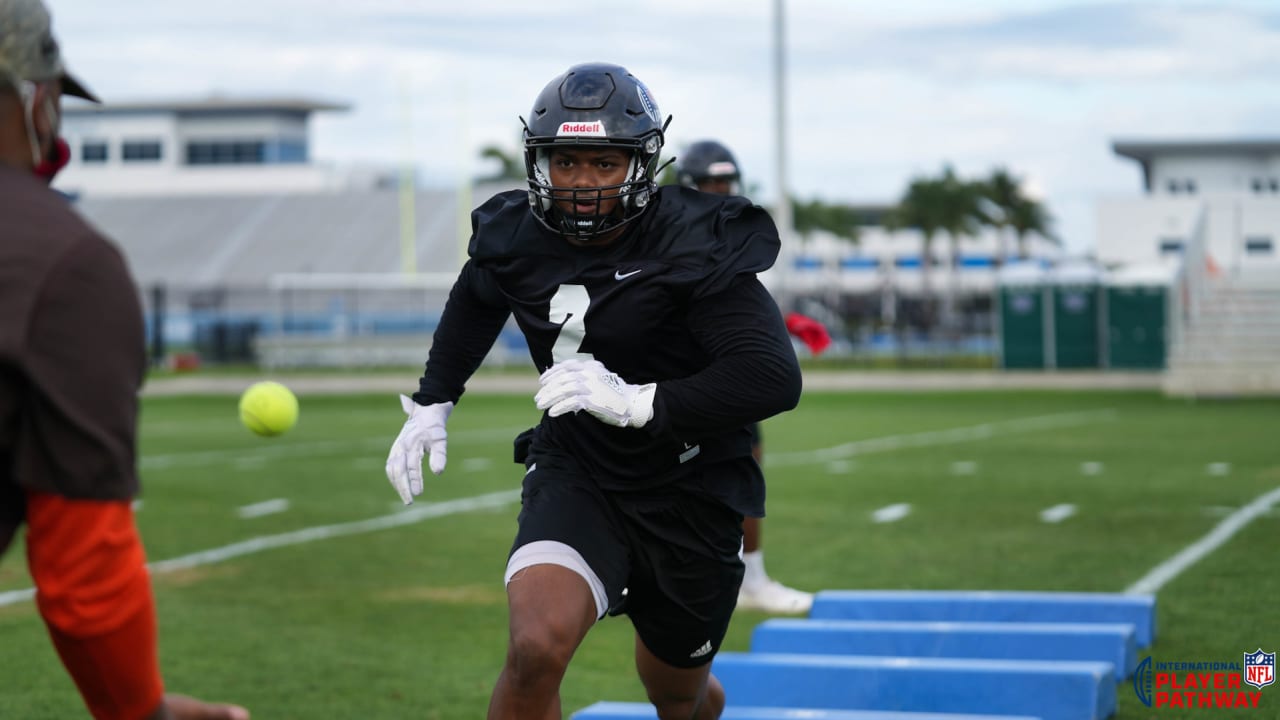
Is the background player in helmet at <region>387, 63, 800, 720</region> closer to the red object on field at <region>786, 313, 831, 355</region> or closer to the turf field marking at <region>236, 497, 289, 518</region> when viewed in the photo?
the red object on field at <region>786, 313, 831, 355</region>

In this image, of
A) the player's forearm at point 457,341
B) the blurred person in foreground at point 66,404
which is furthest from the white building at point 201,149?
the blurred person in foreground at point 66,404

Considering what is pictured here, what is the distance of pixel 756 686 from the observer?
21.2 feet

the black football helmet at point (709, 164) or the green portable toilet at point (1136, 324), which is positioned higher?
the black football helmet at point (709, 164)

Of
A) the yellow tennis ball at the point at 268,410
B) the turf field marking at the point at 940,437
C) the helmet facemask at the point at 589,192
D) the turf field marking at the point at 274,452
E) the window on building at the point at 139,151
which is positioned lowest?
the turf field marking at the point at 940,437

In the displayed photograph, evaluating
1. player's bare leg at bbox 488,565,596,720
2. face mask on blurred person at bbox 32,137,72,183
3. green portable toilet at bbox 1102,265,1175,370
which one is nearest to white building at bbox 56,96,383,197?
green portable toilet at bbox 1102,265,1175,370

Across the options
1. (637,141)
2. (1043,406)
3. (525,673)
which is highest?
(637,141)

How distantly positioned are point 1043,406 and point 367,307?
36.5 metres

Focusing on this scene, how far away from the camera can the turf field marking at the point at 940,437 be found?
1794 cm

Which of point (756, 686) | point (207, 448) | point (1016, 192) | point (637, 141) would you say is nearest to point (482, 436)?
point (207, 448)

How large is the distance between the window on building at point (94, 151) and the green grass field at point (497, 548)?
91.3 metres

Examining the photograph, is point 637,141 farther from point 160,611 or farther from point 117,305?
point 160,611

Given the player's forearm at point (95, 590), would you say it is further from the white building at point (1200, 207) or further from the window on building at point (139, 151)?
the window on building at point (139, 151)

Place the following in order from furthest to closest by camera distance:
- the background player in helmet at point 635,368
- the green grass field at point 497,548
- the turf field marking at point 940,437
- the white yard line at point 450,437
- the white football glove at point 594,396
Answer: the turf field marking at point 940,437
the white yard line at point 450,437
the green grass field at point 497,548
the background player in helmet at point 635,368
the white football glove at point 594,396

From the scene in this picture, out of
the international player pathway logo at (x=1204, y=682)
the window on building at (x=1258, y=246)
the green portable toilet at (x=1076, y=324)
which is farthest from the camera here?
the window on building at (x=1258, y=246)
